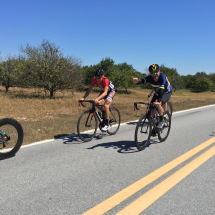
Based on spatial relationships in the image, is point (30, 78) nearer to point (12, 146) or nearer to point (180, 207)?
point (12, 146)

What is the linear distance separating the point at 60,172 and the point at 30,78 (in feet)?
55.4

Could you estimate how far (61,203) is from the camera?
2.73 meters

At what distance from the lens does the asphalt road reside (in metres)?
2.68

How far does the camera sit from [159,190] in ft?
10.2

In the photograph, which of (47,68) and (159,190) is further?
(47,68)

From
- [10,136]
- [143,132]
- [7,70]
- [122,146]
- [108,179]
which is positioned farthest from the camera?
[7,70]

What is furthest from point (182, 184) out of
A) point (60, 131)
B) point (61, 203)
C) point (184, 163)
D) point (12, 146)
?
point (60, 131)

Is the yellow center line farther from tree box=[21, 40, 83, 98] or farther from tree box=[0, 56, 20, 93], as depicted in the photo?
tree box=[0, 56, 20, 93]

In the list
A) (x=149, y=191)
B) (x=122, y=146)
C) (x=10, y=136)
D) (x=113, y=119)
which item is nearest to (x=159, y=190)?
(x=149, y=191)

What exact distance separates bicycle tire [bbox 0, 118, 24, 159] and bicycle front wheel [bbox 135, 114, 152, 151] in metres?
2.53

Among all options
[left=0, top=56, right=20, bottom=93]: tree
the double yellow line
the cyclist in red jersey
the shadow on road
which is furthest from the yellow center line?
[left=0, top=56, right=20, bottom=93]: tree

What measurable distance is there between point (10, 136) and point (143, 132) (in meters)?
2.86

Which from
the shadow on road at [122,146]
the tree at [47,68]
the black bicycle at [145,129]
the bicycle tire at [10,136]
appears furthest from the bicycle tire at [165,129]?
the tree at [47,68]

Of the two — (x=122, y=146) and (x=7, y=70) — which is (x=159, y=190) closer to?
(x=122, y=146)
